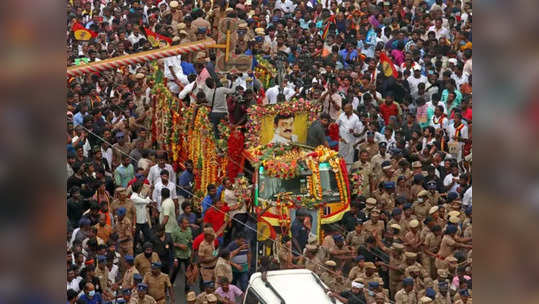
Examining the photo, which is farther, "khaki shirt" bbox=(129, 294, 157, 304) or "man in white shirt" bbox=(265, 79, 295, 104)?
"man in white shirt" bbox=(265, 79, 295, 104)

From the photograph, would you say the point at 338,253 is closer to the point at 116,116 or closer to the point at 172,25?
the point at 116,116

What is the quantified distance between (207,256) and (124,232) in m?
1.26

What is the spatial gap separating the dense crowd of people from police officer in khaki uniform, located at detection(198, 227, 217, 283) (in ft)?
→ 0.06

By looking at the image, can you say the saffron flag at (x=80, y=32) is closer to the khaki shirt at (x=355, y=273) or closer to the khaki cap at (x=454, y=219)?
the khaki cap at (x=454, y=219)

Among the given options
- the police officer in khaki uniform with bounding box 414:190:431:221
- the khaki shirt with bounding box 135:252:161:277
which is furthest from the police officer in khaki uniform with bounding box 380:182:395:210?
the khaki shirt with bounding box 135:252:161:277

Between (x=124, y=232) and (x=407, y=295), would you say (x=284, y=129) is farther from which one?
(x=407, y=295)

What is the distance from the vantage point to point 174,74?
16.7 metres

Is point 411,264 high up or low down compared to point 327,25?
down

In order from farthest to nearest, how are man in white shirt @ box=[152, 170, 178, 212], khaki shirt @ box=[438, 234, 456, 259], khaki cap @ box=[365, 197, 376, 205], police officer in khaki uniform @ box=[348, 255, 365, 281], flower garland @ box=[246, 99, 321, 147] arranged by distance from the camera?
flower garland @ box=[246, 99, 321, 147] < khaki cap @ box=[365, 197, 376, 205] < man in white shirt @ box=[152, 170, 178, 212] < khaki shirt @ box=[438, 234, 456, 259] < police officer in khaki uniform @ box=[348, 255, 365, 281]

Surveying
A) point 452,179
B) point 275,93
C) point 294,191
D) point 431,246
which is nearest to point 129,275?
point 294,191

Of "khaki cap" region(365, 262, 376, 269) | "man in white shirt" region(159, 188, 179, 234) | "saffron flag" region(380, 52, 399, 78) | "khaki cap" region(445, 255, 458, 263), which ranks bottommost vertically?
"khaki cap" region(445, 255, 458, 263)

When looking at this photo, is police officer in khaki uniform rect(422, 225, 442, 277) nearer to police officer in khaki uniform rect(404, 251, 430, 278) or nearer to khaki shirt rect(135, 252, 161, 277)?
police officer in khaki uniform rect(404, 251, 430, 278)

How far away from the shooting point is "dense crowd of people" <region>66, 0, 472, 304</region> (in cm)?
1167

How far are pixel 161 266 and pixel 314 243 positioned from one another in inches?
77.4
